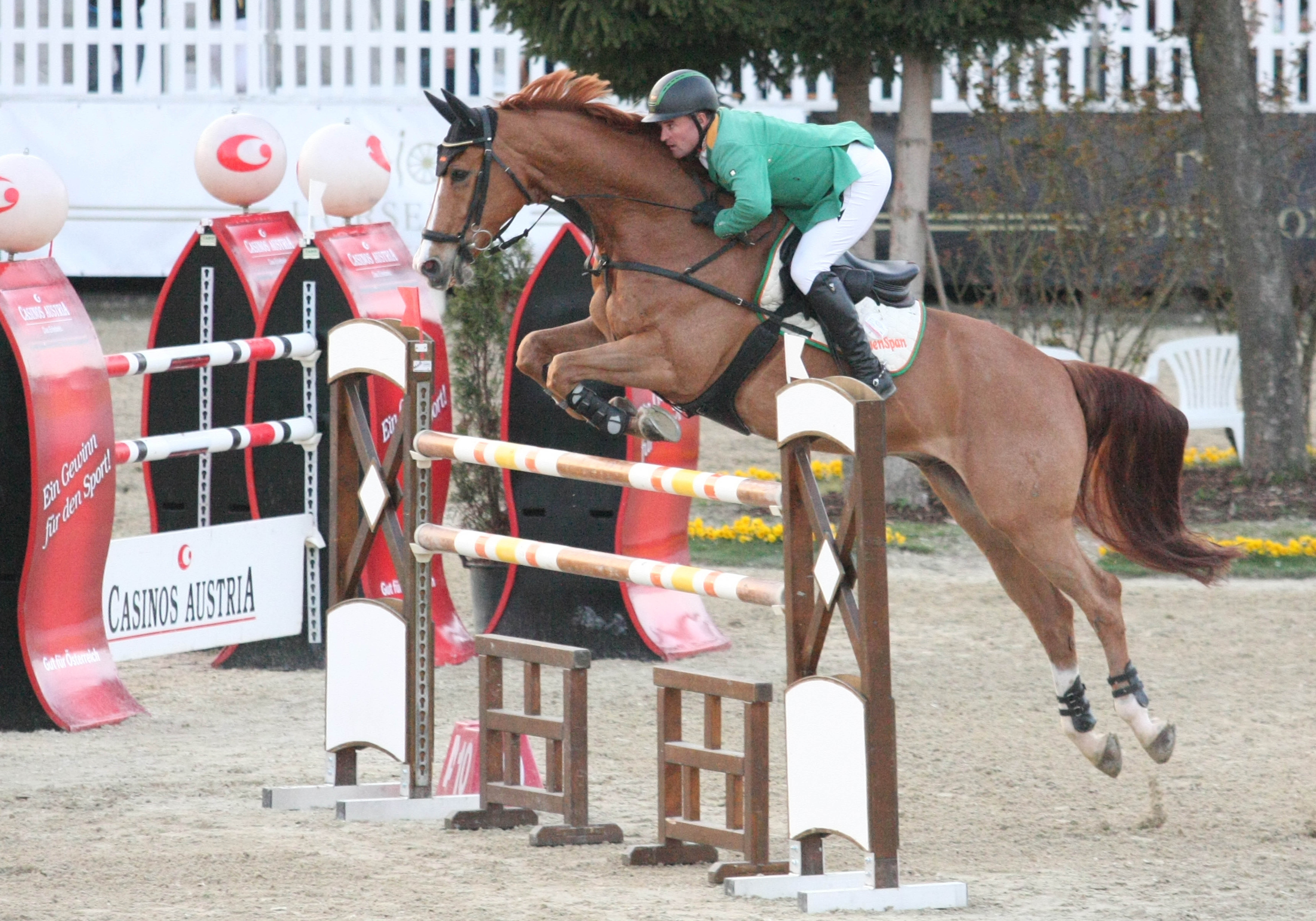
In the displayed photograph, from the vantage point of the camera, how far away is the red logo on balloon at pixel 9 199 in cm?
498

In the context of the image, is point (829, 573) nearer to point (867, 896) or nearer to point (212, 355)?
point (867, 896)

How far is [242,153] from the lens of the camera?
19.7ft

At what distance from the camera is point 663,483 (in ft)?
12.5

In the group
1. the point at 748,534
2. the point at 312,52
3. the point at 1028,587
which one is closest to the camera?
the point at 1028,587

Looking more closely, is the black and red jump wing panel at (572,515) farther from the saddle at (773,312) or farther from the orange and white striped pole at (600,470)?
the orange and white striped pole at (600,470)

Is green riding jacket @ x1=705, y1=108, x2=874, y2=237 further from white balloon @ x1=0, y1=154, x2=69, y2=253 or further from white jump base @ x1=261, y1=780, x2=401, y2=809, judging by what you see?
white balloon @ x1=0, y1=154, x2=69, y2=253

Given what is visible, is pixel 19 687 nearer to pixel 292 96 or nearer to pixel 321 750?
pixel 321 750

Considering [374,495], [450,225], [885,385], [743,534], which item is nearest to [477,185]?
[450,225]

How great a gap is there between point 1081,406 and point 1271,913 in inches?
72.2

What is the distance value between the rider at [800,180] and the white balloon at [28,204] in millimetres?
1942

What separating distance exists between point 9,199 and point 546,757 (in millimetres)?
2313

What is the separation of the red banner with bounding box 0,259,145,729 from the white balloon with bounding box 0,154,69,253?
8 cm

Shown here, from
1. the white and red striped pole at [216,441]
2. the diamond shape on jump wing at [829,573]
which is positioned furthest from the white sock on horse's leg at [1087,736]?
the white and red striped pole at [216,441]

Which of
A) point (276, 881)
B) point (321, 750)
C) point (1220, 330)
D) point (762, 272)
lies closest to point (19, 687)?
point (321, 750)
